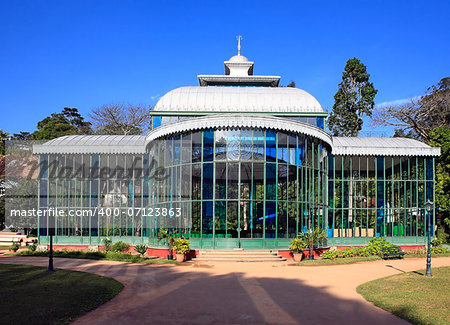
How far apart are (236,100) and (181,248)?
1157 centimetres

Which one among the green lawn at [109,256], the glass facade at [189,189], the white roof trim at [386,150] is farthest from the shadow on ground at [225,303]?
the white roof trim at [386,150]

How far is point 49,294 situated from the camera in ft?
43.5

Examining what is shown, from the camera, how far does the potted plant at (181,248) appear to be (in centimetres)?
2273

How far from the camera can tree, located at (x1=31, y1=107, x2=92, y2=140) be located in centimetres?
5608

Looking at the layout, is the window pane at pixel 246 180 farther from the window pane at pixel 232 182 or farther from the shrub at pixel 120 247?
the shrub at pixel 120 247

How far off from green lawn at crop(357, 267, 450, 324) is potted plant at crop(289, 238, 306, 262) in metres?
6.41

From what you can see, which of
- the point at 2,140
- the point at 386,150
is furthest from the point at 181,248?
the point at 2,140

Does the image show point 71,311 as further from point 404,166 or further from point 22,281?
point 404,166

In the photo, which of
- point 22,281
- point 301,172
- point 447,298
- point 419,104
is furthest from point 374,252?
point 419,104

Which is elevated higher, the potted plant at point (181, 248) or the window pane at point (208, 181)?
the window pane at point (208, 181)

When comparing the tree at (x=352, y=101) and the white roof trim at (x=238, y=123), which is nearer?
the white roof trim at (x=238, y=123)

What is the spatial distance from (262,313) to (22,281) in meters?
8.70

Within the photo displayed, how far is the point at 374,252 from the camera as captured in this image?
953 inches

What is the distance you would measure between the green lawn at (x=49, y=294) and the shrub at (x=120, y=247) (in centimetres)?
872
